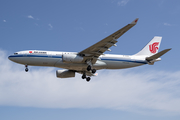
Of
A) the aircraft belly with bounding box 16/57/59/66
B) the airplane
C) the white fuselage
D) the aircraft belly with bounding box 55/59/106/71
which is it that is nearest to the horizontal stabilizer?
the airplane

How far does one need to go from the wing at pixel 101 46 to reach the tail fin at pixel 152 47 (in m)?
9.53

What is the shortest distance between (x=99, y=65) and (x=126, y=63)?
14.4ft

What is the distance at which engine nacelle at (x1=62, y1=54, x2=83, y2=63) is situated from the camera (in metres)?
33.7

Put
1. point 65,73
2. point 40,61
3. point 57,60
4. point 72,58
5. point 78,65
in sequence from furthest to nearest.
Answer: point 65,73 < point 78,65 < point 57,60 < point 40,61 < point 72,58

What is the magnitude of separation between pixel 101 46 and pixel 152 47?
12.7m

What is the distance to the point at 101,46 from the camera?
1312 inches

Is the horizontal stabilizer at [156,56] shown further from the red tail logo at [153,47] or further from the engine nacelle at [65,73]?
the engine nacelle at [65,73]

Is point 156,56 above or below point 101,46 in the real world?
below

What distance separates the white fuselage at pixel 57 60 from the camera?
3481 centimetres

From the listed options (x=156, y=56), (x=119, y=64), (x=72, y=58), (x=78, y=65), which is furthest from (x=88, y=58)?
(x=156, y=56)

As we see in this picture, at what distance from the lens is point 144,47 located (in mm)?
41500

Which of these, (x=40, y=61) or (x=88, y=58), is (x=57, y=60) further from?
(x=88, y=58)

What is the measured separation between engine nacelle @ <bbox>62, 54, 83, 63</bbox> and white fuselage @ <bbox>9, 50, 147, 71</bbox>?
27.0 inches

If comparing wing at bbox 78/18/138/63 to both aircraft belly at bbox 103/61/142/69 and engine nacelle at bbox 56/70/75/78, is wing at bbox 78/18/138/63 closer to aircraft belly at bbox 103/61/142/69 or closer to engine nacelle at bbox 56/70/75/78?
aircraft belly at bbox 103/61/142/69
